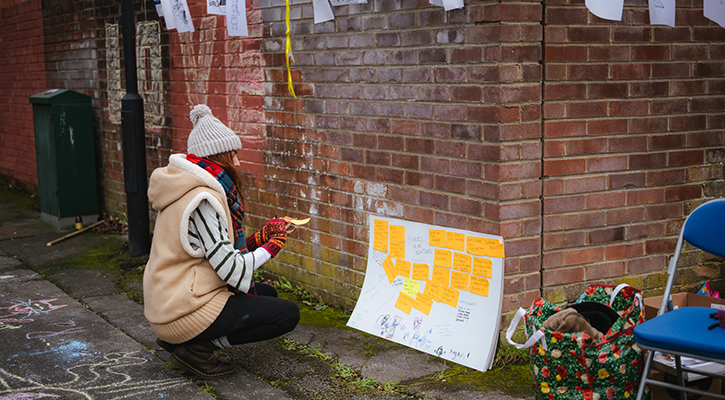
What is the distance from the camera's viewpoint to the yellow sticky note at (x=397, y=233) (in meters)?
4.61

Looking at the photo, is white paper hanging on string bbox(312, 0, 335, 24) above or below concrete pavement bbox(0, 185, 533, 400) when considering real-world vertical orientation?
above

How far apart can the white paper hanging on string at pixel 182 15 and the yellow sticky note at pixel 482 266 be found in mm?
3421

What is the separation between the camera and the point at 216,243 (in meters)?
3.72

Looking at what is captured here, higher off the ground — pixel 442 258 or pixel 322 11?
pixel 322 11

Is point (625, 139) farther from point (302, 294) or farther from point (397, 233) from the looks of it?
point (302, 294)

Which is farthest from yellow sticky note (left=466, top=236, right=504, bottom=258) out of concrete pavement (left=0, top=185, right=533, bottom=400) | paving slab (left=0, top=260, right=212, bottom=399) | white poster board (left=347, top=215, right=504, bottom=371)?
paving slab (left=0, top=260, right=212, bottom=399)

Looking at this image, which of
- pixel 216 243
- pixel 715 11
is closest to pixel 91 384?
pixel 216 243

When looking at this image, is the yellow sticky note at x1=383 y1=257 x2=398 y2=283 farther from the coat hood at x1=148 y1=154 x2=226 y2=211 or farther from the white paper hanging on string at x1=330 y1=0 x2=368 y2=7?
the white paper hanging on string at x1=330 y1=0 x2=368 y2=7

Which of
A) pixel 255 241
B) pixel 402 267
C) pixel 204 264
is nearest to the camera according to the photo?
pixel 204 264

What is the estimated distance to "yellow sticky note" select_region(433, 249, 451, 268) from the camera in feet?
14.1

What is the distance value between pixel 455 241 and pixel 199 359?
1.65 meters

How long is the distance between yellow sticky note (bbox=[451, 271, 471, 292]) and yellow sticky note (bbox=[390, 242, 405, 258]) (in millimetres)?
449

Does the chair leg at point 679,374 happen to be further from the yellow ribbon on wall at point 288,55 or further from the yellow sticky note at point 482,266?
the yellow ribbon on wall at point 288,55

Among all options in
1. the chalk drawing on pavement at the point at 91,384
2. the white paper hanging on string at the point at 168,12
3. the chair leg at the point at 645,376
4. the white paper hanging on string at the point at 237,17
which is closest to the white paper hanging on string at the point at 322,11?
the white paper hanging on string at the point at 237,17
